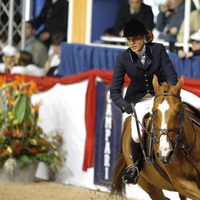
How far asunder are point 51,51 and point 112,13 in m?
1.30

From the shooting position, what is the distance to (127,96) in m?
9.59

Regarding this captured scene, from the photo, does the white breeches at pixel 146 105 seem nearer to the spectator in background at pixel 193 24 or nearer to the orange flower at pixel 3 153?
the spectator in background at pixel 193 24

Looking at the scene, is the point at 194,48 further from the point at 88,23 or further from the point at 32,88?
the point at 88,23

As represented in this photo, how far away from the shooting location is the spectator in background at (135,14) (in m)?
13.4

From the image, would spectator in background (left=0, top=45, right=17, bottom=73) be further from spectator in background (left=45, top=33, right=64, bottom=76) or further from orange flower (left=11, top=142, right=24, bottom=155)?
orange flower (left=11, top=142, right=24, bottom=155)

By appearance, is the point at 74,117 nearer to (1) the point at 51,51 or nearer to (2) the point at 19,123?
(2) the point at 19,123

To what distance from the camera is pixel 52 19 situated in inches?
642

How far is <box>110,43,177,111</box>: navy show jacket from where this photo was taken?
916 cm

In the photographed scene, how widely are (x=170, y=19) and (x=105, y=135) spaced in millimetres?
2263

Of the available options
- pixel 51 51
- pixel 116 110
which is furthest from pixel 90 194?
pixel 51 51

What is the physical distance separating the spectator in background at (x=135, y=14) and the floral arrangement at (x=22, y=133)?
176 centimetres

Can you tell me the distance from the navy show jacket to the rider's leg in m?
0.14


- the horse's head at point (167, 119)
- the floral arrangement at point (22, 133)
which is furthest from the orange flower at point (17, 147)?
the horse's head at point (167, 119)

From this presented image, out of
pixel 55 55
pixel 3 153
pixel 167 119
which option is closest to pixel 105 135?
pixel 3 153
